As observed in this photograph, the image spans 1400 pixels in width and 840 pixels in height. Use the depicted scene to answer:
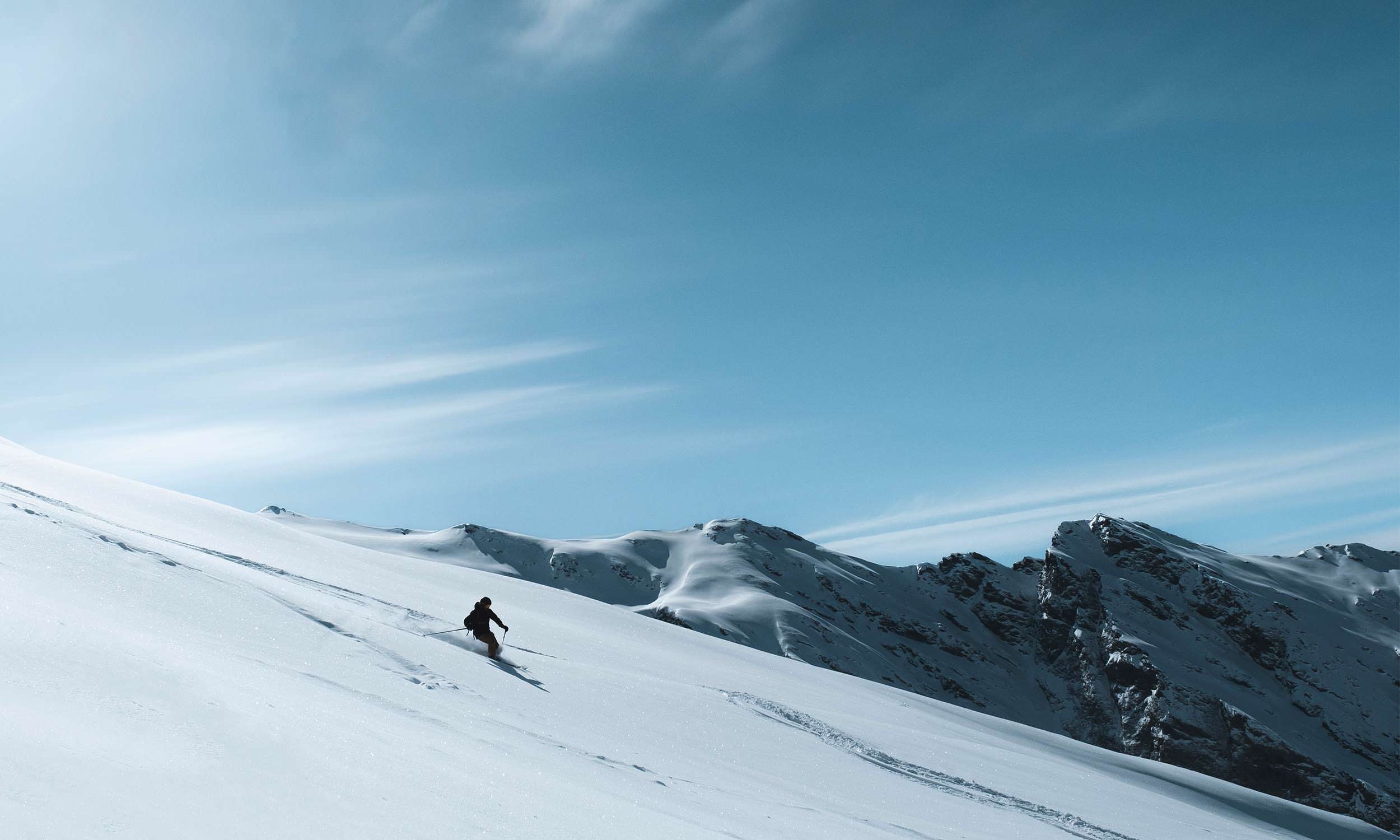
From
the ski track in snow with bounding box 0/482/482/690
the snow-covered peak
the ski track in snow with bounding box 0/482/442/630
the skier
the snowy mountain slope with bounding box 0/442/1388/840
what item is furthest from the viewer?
the snow-covered peak

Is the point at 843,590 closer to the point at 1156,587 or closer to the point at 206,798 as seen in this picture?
the point at 1156,587

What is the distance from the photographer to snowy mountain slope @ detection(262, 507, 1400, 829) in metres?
135

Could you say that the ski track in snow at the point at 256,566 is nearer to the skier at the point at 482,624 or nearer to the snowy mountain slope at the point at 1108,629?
the skier at the point at 482,624

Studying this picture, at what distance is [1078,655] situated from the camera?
17600cm

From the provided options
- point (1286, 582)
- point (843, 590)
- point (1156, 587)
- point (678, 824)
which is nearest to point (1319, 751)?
point (1156, 587)

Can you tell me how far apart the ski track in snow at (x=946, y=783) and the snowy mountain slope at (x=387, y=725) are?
0.20ft

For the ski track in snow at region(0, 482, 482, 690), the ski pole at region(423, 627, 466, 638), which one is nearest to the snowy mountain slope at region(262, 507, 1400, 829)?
the ski track in snow at region(0, 482, 482, 690)

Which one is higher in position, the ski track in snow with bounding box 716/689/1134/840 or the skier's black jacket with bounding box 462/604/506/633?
the skier's black jacket with bounding box 462/604/506/633

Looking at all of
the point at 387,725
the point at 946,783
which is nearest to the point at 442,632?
the point at 387,725

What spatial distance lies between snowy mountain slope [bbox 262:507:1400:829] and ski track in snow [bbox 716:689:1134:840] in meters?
110

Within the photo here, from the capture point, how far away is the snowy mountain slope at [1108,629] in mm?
135250

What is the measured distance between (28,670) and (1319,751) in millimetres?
175654

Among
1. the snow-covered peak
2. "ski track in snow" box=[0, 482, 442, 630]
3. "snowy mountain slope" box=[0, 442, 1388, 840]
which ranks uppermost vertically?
the snow-covered peak

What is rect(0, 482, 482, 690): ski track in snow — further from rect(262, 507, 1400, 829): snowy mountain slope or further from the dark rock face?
rect(262, 507, 1400, 829): snowy mountain slope
